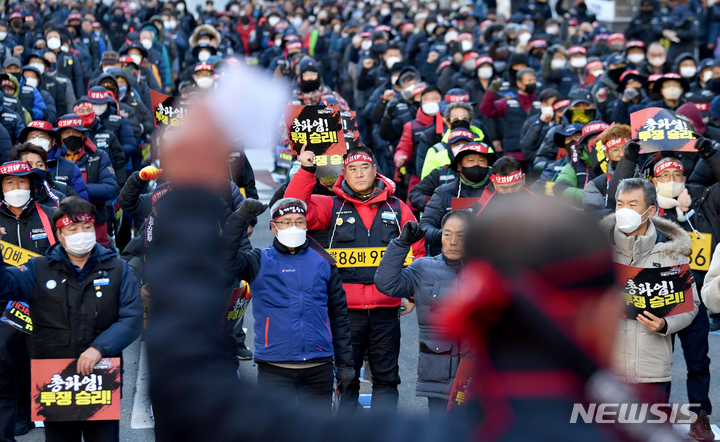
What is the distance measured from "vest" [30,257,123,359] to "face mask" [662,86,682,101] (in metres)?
8.49

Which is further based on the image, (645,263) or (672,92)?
(672,92)

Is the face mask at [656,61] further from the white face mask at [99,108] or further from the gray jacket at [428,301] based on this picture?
the gray jacket at [428,301]

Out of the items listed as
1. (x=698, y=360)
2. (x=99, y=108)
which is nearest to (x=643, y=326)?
(x=698, y=360)

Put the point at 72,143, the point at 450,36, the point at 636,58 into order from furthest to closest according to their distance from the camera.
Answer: the point at 450,36 → the point at 636,58 → the point at 72,143

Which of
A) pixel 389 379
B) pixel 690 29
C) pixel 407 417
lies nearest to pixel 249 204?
pixel 389 379

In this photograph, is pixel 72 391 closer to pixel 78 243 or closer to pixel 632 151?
pixel 78 243

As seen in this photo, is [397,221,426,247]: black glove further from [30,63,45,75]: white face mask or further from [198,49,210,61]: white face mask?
[198,49,210,61]: white face mask

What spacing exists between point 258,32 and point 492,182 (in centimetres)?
1888

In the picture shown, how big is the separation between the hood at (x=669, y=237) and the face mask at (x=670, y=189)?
166cm

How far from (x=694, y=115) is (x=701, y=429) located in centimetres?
502

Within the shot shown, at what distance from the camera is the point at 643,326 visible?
5512mm

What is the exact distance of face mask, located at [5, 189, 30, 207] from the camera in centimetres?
644

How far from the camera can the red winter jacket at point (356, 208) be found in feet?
21.1

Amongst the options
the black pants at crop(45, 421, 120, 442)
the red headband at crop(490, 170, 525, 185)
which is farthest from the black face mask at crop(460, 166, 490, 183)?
the black pants at crop(45, 421, 120, 442)
